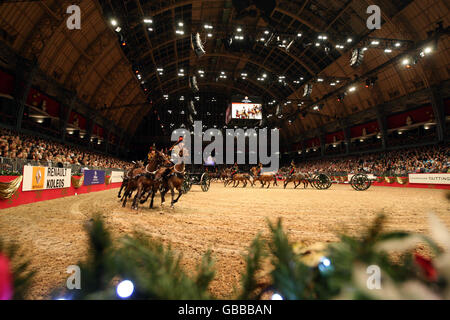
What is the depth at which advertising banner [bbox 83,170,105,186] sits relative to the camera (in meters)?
12.4

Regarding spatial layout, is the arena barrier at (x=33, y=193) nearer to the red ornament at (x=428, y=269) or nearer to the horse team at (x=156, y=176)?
the horse team at (x=156, y=176)

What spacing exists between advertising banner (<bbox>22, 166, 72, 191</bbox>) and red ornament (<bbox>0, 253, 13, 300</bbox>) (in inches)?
377

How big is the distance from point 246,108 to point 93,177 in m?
23.3

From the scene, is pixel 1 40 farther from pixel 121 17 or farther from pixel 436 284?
pixel 436 284

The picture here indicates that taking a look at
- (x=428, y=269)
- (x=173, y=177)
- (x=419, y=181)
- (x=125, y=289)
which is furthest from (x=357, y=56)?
(x=125, y=289)

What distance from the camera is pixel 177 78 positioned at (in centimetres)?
3888

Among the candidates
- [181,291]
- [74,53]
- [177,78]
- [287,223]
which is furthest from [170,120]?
[181,291]

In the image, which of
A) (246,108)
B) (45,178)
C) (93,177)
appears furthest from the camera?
(246,108)

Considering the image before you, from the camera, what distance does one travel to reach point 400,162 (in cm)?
2245

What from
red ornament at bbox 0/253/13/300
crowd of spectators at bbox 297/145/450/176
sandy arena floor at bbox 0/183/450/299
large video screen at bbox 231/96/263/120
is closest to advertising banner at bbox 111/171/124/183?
sandy arena floor at bbox 0/183/450/299

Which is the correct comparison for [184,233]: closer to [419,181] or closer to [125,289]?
[125,289]

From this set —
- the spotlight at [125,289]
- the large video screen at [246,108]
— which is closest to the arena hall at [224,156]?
the spotlight at [125,289]

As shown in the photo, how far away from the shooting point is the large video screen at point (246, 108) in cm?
3072
